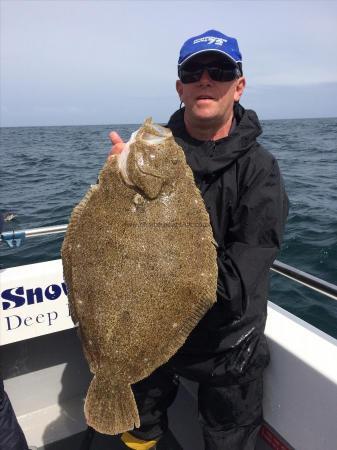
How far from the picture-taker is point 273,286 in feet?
23.2

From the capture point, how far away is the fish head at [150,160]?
2.05 meters

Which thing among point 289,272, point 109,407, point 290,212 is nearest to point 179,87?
point 289,272

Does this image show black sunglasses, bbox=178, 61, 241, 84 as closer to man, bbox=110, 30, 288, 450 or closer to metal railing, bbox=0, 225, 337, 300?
man, bbox=110, 30, 288, 450

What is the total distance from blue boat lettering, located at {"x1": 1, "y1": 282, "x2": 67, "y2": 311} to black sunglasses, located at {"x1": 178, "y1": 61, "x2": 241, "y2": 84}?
6.62 ft

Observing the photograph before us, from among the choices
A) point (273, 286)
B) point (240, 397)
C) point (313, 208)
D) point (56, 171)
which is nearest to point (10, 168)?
point (56, 171)

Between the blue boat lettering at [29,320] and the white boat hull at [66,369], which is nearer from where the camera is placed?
the white boat hull at [66,369]

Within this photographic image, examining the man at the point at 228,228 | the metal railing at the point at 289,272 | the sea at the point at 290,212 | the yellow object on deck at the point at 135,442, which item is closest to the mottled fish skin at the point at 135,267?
the man at the point at 228,228

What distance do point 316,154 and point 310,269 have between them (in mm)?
16175

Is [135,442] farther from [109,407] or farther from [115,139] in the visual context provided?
[115,139]

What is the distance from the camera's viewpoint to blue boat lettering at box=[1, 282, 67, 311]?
3289mm

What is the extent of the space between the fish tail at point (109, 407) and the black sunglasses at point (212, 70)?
168cm

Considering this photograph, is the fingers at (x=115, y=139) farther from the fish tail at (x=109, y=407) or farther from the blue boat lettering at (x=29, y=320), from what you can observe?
the blue boat lettering at (x=29, y=320)

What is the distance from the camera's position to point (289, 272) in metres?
3.34

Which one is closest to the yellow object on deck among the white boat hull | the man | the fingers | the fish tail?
the man
